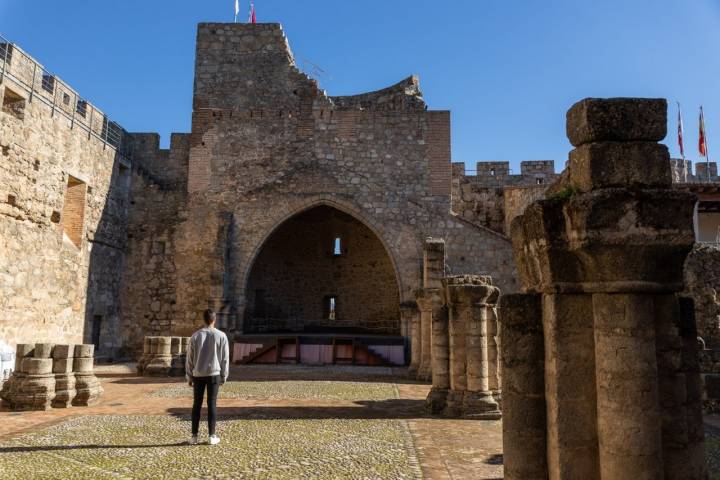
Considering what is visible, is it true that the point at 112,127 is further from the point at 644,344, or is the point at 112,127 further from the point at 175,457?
the point at 644,344

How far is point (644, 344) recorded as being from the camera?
2580 millimetres

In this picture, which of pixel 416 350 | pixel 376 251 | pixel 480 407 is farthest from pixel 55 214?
pixel 480 407

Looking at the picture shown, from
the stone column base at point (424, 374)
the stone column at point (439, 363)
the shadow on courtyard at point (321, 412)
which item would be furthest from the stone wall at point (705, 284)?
the shadow on courtyard at point (321, 412)

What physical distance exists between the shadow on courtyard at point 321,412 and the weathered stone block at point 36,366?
74.6 inches

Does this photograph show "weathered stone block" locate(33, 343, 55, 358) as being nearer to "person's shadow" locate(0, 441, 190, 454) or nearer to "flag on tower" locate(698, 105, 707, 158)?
"person's shadow" locate(0, 441, 190, 454)

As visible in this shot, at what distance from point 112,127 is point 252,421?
14.2 meters

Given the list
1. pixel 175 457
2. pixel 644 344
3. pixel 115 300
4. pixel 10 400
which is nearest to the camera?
pixel 644 344

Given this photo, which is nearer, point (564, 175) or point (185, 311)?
point (564, 175)

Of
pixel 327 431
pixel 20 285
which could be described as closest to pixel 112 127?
pixel 20 285

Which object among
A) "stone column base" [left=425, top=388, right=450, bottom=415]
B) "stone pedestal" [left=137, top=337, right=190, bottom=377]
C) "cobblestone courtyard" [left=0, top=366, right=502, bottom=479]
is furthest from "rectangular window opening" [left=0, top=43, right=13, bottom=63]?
"stone column base" [left=425, top=388, right=450, bottom=415]

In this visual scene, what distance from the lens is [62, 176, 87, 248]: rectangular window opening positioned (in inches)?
A: 608

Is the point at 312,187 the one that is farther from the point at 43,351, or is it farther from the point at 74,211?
the point at 43,351

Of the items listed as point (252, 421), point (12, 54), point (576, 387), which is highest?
point (12, 54)

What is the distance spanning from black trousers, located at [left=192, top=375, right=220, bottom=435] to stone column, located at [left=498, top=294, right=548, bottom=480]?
349 centimetres
